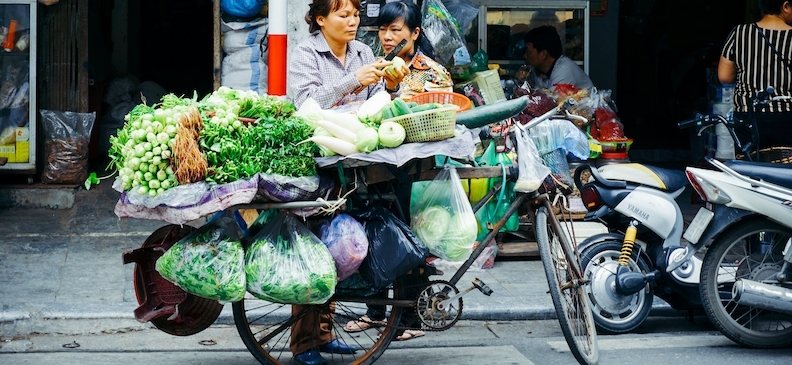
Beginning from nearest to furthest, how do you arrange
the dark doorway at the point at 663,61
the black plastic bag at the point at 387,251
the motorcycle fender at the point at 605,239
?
the black plastic bag at the point at 387,251 < the motorcycle fender at the point at 605,239 < the dark doorway at the point at 663,61

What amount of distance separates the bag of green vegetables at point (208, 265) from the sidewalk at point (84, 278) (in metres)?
1.62

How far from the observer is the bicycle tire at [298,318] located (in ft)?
16.3

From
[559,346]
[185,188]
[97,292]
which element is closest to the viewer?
[185,188]

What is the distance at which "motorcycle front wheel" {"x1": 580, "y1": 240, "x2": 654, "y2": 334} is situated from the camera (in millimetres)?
5984

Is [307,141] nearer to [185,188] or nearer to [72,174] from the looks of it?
[185,188]

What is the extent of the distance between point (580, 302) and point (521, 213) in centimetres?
56

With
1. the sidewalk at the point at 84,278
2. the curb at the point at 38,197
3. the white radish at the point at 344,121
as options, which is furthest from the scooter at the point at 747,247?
the curb at the point at 38,197

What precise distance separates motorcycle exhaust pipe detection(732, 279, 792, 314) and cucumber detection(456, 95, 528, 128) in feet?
5.78

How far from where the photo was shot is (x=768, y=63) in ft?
22.2

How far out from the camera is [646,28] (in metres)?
12.4

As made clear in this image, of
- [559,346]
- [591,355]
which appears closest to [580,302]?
[591,355]

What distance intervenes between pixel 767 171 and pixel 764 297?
71 cm

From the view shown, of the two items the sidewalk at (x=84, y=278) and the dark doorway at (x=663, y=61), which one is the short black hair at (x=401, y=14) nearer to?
the sidewalk at (x=84, y=278)

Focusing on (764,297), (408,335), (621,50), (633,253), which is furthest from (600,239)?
(621,50)
